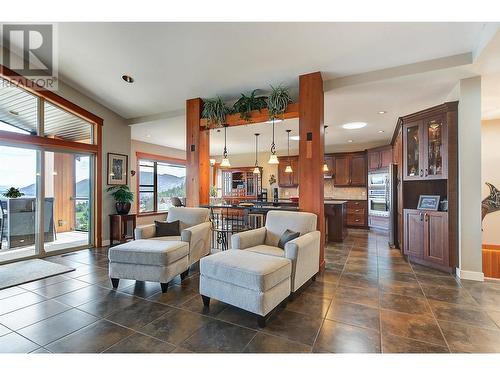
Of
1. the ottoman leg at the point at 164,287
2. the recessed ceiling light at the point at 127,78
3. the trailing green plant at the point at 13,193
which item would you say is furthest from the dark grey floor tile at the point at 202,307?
the trailing green plant at the point at 13,193

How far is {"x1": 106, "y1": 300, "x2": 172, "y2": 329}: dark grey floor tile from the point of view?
221 cm

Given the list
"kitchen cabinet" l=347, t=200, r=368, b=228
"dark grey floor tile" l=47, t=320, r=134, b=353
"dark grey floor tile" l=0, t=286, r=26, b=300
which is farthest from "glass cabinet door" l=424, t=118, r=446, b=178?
"dark grey floor tile" l=0, t=286, r=26, b=300

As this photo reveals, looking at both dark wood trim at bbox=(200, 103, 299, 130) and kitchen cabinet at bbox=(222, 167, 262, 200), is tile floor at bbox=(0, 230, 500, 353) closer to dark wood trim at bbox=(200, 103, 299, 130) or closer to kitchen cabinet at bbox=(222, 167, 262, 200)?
dark wood trim at bbox=(200, 103, 299, 130)

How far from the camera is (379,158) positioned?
274 inches

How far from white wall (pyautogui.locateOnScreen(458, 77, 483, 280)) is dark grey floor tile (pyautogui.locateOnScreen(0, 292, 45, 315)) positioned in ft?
17.0

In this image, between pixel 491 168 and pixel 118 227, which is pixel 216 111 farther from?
pixel 491 168

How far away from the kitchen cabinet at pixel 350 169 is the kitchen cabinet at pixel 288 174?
1.27 metres

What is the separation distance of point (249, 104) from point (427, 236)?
11.4ft

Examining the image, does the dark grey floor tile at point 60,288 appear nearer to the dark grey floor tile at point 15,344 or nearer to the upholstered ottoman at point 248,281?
the dark grey floor tile at point 15,344

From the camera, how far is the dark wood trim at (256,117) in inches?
149

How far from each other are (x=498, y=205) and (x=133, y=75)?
7110mm
